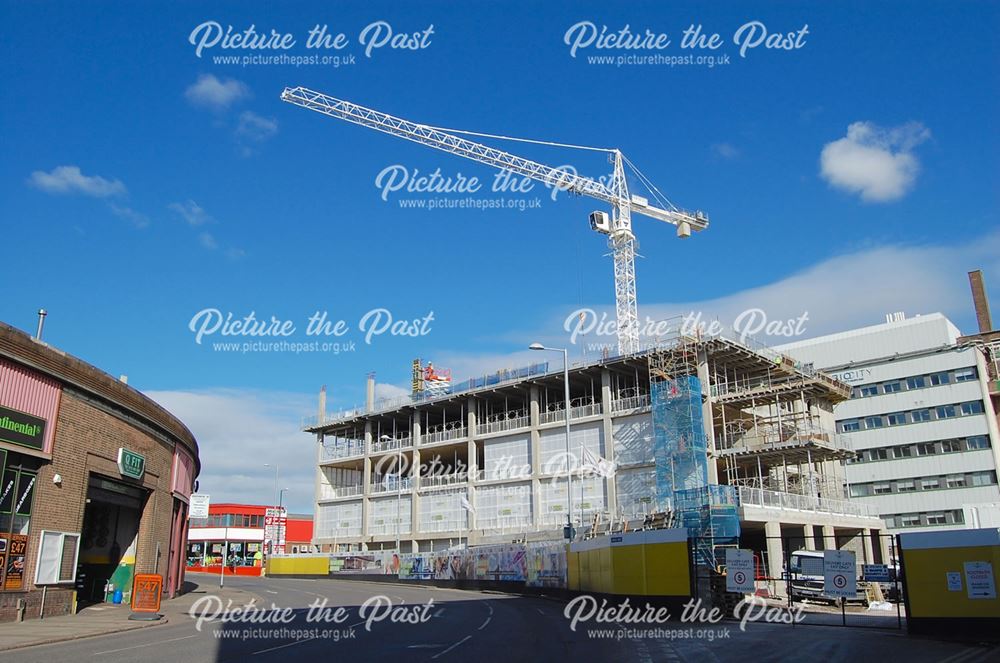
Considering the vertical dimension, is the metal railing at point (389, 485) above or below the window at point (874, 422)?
below

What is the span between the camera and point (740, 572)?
21.1 metres

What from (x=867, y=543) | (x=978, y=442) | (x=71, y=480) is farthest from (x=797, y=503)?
(x=71, y=480)

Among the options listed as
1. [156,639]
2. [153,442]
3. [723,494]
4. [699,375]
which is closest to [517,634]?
[156,639]

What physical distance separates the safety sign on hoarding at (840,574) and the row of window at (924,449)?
5059cm

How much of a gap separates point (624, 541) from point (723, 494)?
820 inches

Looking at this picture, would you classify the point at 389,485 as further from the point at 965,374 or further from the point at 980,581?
the point at 980,581

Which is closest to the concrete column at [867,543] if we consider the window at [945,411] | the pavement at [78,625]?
the window at [945,411]

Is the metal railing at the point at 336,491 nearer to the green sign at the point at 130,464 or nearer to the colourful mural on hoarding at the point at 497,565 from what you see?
the colourful mural on hoarding at the point at 497,565

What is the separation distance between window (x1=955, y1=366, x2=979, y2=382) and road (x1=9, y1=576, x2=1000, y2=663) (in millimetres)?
57359

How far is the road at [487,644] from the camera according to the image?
1457 centimetres

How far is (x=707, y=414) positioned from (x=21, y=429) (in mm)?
43285

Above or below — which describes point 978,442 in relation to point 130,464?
above

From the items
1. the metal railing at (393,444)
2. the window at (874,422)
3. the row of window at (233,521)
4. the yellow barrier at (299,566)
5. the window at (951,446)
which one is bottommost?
the yellow barrier at (299,566)

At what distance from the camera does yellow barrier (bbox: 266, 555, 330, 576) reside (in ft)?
228
